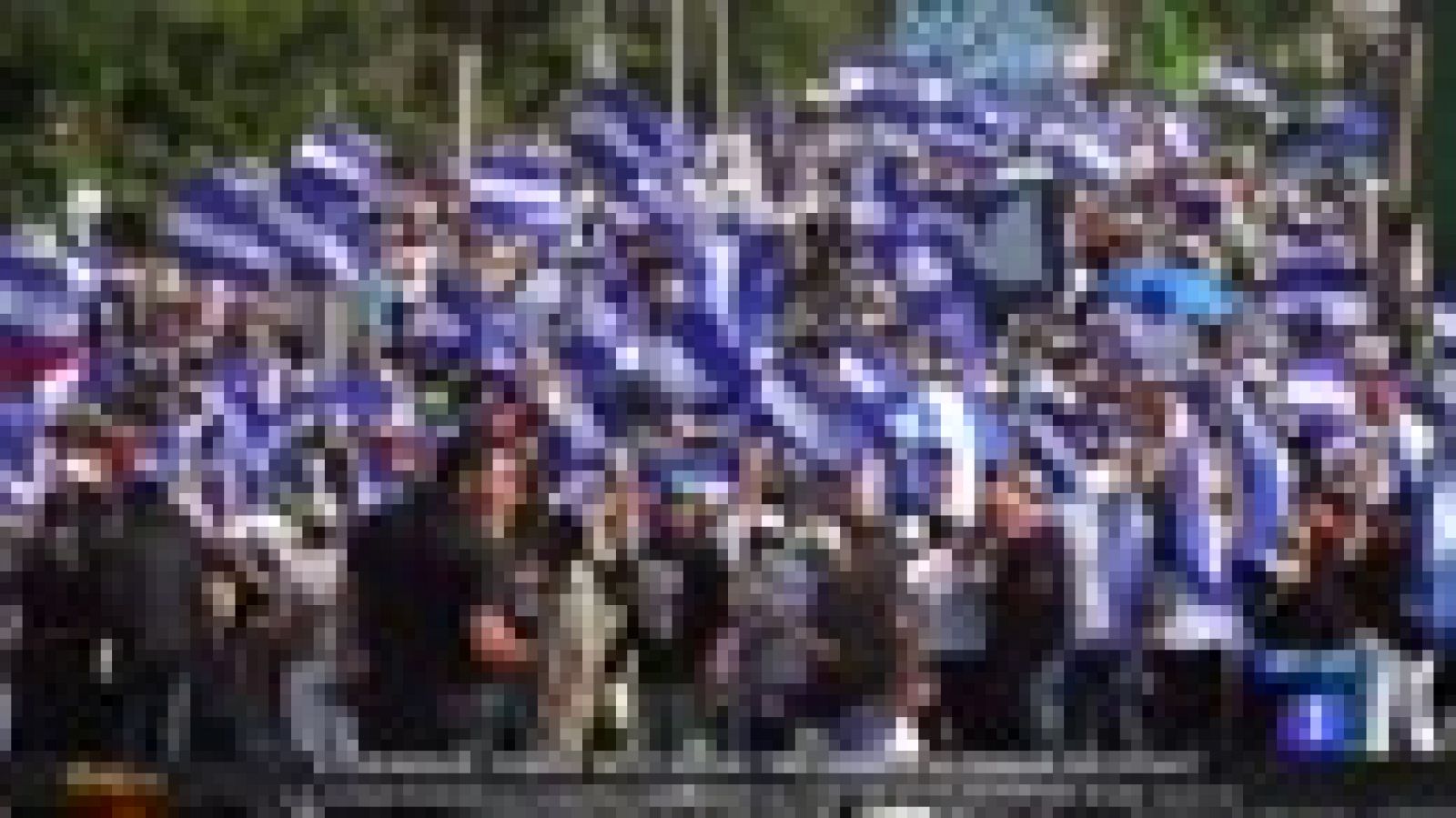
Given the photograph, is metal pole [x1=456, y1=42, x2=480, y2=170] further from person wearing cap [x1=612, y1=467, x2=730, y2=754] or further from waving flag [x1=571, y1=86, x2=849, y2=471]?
person wearing cap [x1=612, y1=467, x2=730, y2=754]

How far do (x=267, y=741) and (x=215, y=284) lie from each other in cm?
359

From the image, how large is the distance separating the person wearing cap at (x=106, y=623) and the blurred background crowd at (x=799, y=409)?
0.05 meters

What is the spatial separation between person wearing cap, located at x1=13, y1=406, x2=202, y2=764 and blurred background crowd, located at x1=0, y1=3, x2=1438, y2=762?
1.9 inches

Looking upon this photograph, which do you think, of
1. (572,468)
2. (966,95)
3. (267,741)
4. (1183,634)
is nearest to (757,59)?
(966,95)

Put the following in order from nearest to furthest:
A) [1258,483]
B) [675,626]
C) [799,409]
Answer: [675,626] → [1258,483] → [799,409]

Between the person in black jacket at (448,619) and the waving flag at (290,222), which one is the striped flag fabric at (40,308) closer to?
the waving flag at (290,222)

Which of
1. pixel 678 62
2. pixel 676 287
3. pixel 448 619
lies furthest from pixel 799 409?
pixel 448 619

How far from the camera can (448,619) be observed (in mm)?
13086

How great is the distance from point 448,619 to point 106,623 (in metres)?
1.26

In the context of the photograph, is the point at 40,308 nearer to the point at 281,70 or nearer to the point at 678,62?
the point at 281,70

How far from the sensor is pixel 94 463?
15477 millimetres

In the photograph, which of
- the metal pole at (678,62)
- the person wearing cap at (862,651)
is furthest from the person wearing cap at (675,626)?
the metal pole at (678,62)

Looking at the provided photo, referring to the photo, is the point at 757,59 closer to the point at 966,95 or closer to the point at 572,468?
the point at 966,95

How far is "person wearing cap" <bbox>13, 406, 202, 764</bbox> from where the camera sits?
12727 millimetres
